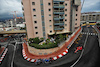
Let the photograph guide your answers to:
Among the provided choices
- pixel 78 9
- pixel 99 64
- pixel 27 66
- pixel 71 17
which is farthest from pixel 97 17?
pixel 27 66

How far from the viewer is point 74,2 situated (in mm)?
30000

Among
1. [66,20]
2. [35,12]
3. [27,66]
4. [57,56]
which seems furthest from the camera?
[66,20]

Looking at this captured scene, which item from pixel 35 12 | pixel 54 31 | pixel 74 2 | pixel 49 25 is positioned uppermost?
pixel 74 2

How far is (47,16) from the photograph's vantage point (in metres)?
27.4

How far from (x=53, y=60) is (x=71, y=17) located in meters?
26.6

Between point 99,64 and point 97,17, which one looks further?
point 97,17

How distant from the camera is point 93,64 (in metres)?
12.9

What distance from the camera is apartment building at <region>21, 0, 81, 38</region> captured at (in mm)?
25062

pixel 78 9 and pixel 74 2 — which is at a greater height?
pixel 74 2

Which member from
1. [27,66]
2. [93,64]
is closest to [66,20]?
[93,64]

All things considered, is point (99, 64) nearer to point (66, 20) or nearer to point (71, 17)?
point (66, 20)

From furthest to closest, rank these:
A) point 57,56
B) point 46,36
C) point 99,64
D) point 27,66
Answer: point 46,36 → point 57,56 → point 27,66 → point 99,64

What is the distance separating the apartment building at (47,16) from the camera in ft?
82.2

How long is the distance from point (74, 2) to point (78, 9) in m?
6.72
